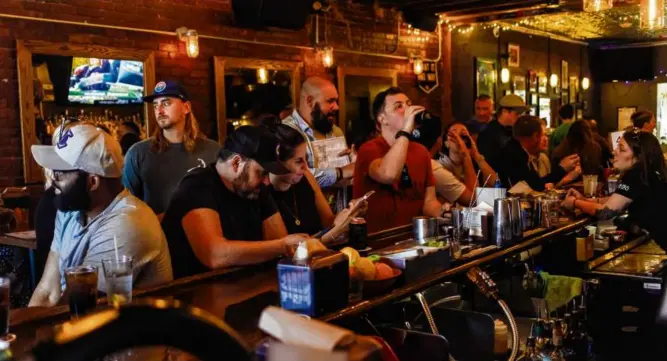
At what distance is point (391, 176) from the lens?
344cm

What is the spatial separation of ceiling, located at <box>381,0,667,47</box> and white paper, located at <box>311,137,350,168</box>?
3.95 meters

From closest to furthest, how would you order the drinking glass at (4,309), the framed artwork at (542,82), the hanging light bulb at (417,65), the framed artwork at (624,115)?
the drinking glass at (4,309), the hanging light bulb at (417,65), the framed artwork at (542,82), the framed artwork at (624,115)

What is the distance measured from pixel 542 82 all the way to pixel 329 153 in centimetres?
864

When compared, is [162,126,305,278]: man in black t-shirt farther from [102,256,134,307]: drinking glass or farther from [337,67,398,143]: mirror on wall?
[337,67,398,143]: mirror on wall

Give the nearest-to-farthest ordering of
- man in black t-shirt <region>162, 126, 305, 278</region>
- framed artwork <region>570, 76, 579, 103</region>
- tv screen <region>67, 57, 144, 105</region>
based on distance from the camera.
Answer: man in black t-shirt <region>162, 126, 305, 278</region>, tv screen <region>67, 57, 144, 105</region>, framed artwork <region>570, 76, 579, 103</region>

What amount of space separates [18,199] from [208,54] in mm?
2151

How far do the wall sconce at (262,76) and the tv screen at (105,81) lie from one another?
125 centimetres

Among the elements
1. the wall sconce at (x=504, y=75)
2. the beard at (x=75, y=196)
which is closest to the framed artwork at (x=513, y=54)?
the wall sconce at (x=504, y=75)

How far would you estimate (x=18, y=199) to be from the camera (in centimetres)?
487

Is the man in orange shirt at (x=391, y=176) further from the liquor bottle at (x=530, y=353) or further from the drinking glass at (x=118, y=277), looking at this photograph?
the drinking glass at (x=118, y=277)

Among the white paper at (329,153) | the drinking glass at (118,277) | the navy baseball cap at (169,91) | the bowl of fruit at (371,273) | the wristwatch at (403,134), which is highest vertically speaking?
the navy baseball cap at (169,91)

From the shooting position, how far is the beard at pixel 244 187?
103 inches

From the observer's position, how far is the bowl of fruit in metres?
1.95

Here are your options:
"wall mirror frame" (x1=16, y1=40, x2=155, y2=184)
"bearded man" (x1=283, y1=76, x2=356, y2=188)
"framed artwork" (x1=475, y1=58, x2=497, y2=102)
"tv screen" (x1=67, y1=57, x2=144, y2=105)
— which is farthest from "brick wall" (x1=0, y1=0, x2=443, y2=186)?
"bearded man" (x1=283, y1=76, x2=356, y2=188)
